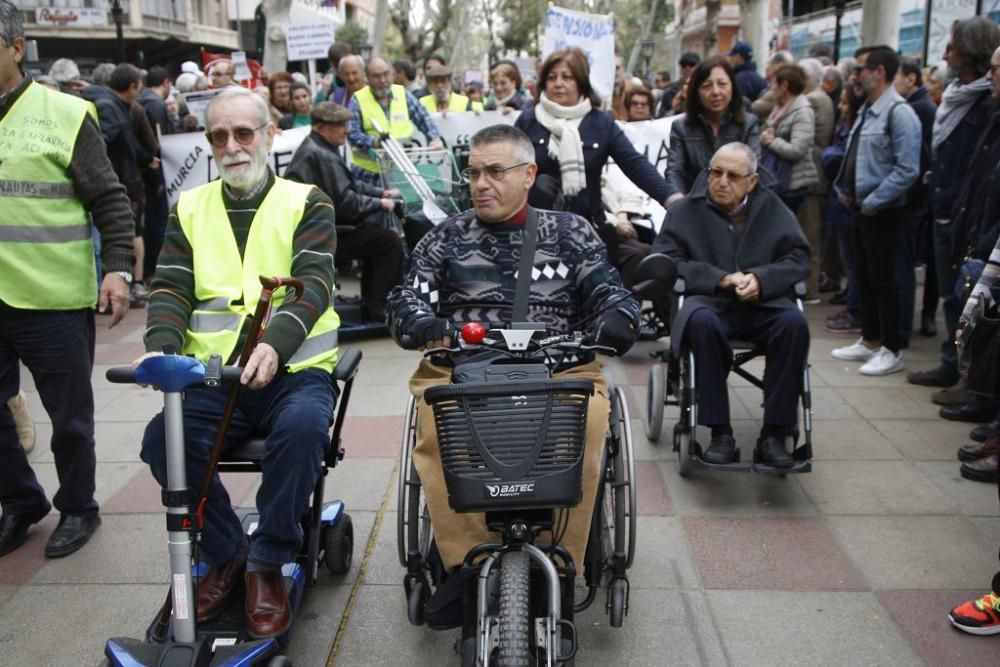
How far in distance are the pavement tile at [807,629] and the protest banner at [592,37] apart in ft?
23.0

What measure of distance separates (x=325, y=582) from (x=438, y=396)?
1.40 metres

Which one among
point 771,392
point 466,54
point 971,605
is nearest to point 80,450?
point 771,392

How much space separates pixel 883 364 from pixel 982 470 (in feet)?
6.27

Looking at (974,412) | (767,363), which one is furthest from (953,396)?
(767,363)

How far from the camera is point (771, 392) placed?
173 inches

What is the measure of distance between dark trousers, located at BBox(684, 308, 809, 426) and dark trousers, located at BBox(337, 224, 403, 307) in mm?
3465

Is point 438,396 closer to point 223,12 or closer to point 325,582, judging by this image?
point 325,582

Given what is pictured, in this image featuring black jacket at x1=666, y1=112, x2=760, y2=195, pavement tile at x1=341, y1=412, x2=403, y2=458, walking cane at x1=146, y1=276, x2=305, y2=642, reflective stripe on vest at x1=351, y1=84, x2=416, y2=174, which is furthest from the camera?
reflective stripe on vest at x1=351, y1=84, x2=416, y2=174

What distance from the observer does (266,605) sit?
3.04m

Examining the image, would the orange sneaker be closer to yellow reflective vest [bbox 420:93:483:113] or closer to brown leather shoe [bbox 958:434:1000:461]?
brown leather shoe [bbox 958:434:1000:461]

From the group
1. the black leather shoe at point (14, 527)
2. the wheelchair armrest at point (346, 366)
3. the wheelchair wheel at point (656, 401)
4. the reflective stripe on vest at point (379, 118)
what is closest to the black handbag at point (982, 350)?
the wheelchair wheel at point (656, 401)

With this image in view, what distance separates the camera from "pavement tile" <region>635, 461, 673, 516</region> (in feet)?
14.2

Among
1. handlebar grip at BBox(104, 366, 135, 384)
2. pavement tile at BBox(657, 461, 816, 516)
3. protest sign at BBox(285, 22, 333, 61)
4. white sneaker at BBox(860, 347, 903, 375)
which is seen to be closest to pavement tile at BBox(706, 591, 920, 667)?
pavement tile at BBox(657, 461, 816, 516)

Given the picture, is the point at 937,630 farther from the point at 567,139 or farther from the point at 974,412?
the point at 567,139
